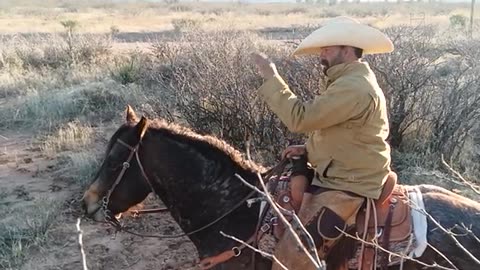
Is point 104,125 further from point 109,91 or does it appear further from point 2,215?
point 2,215

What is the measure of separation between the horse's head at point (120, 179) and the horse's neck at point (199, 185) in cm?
10

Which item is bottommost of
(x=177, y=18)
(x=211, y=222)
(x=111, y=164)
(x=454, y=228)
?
(x=177, y=18)

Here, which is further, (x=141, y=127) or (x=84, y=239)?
(x=84, y=239)

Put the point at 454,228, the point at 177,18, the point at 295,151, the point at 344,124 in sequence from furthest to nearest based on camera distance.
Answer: the point at 177,18 < the point at 295,151 < the point at 454,228 < the point at 344,124

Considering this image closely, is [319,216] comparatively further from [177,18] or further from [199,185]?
[177,18]

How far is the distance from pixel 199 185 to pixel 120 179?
51 centimetres

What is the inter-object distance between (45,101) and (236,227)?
9.21 m

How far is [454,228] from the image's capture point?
3.60m

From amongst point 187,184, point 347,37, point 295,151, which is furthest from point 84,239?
point 347,37

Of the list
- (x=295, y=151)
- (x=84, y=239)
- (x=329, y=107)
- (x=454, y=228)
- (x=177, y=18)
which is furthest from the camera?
(x=177, y=18)

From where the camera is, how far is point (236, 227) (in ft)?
13.0

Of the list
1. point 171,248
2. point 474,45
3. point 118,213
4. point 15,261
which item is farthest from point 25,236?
point 474,45

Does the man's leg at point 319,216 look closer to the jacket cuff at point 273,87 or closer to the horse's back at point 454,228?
the horse's back at point 454,228

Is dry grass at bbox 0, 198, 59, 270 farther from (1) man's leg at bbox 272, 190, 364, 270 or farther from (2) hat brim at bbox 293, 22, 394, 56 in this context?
(2) hat brim at bbox 293, 22, 394, 56
